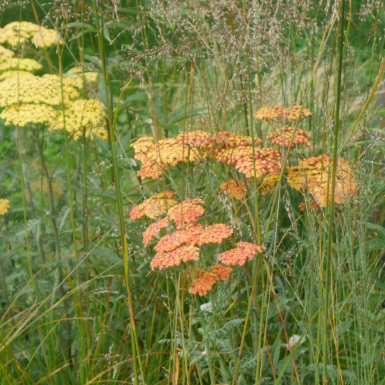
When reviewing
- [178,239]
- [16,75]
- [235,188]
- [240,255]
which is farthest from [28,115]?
[240,255]

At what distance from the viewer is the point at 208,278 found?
132cm

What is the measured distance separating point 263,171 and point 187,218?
24cm

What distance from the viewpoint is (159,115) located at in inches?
86.7

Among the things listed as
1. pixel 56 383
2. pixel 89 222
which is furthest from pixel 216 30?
pixel 56 383

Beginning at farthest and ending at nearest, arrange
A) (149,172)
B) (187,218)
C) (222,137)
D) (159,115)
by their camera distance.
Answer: (159,115)
(149,172)
(222,137)
(187,218)

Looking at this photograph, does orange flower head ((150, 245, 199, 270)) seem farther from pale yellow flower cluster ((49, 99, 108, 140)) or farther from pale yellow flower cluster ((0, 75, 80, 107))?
pale yellow flower cluster ((0, 75, 80, 107))

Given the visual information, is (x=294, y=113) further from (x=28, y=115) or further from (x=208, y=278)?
(x=28, y=115)

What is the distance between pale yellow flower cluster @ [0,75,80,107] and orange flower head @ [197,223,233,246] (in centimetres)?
88

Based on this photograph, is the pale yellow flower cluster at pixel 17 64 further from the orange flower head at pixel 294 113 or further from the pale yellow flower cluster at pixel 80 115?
the orange flower head at pixel 294 113

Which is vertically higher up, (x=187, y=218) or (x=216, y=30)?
(x=216, y=30)

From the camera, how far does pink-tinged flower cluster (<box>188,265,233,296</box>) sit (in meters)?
1.30

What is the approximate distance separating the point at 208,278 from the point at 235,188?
0.43m

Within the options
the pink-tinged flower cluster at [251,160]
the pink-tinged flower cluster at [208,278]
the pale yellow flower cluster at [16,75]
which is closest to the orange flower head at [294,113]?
the pink-tinged flower cluster at [251,160]

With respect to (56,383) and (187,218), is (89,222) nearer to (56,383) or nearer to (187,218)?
(56,383)
